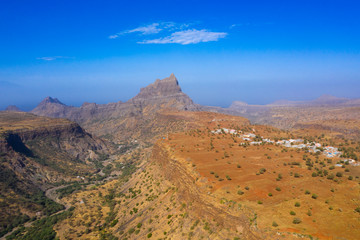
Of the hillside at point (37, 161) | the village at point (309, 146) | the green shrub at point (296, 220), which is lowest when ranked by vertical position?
the hillside at point (37, 161)

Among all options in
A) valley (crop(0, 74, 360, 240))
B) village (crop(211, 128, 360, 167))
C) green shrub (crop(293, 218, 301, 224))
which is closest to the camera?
green shrub (crop(293, 218, 301, 224))

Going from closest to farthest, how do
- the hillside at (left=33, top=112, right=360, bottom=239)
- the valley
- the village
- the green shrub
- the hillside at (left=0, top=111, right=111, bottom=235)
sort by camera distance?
the green shrub → the hillside at (left=33, top=112, right=360, bottom=239) → the valley → the village → the hillside at (left=0, top=111, right=111, bottom=235)

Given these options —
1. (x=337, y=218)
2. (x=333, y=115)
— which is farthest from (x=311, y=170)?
(x=333, y=115)

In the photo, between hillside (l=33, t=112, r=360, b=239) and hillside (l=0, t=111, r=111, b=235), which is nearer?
hillside (l=33, t=112, r=360, b=239)

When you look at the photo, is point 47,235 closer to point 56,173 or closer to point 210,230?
point 210,230

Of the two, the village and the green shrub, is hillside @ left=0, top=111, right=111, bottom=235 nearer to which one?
the village

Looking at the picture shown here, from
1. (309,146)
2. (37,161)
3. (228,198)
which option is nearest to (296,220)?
(228,198)

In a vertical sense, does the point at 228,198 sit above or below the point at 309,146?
below

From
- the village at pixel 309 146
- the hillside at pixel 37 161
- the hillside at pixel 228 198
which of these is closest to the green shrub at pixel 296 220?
the hillside at pixel 228 198

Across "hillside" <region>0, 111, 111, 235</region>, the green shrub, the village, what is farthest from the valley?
"hillside" <region>0, 111, 111, 235</region>

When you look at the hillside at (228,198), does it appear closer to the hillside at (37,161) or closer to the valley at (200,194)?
the valley at (200,194)

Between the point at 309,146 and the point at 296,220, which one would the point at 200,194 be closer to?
the point at 296,220
